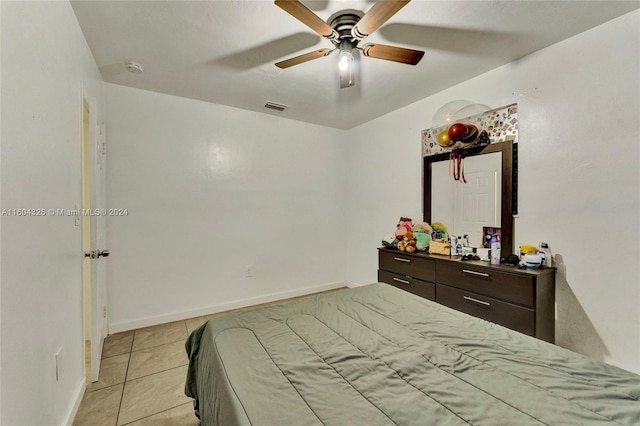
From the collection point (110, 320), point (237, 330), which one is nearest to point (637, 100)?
point (237, 330)

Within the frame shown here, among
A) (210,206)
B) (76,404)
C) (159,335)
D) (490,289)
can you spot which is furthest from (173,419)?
(490,289)

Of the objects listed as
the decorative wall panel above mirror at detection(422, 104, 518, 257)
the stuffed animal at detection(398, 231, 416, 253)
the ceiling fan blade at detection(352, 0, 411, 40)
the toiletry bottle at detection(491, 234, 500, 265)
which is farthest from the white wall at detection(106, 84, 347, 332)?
the toiletry bottle at detection(491, 234, 500, 265)

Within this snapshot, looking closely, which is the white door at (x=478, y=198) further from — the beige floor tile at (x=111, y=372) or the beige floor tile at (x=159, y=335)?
the beige floor tile at (x=111, y=372)

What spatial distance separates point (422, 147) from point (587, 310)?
6.56 feet

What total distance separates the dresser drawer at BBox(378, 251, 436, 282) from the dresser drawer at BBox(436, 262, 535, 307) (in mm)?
89

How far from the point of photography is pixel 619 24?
185 cm

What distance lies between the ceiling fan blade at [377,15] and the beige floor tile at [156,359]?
2703 mm

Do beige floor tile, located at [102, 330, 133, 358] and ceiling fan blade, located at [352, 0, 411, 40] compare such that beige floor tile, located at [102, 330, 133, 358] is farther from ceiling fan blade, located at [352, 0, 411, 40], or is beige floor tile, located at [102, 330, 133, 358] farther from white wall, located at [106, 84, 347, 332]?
ceiling fan blade, located at [352, 0, 411, 40]

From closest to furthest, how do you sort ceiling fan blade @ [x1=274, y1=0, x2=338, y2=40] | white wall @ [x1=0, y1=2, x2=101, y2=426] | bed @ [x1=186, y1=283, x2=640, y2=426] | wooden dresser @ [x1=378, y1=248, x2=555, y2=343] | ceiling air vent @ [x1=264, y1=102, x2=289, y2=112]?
bed @ [x1=186, y1=283, x2=640, y2=426] → white wall @ [x1=0, y1=2, x2=101, y2=426] → ceiling fan blade @ [x1=274, y1=0, x2=338, y2=40] → wooden dresser @ [x1=378, y1=248, x2=555, y2=343] → ceiling air vent @ [x1=264, y1=102, x2=289, y2=112]

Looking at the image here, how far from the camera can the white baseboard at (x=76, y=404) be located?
62.2 inches

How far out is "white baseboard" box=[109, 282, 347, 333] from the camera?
2.82 m

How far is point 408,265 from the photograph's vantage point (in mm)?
2785

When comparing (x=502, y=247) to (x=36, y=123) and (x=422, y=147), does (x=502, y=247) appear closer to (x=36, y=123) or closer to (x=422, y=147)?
(x=422, y=147)

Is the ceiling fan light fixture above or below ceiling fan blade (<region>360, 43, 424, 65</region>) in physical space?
below
